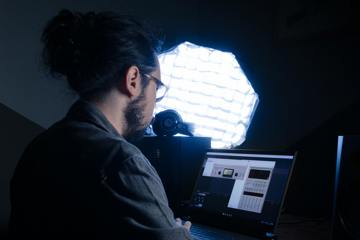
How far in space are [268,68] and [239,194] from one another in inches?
27.0

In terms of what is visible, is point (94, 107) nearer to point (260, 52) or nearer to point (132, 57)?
point (132, 57)

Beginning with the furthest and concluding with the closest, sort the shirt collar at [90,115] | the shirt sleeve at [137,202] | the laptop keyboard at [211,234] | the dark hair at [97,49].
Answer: the laptop keyboard at [211,234], the dark hair at [97,49], the shirt collar at [90,115], the shirt sleeve at [137,202]

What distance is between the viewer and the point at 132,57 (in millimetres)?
1053

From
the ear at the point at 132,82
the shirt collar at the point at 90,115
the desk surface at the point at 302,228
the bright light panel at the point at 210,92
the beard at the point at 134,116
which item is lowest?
the desk surface at the point at 302,228

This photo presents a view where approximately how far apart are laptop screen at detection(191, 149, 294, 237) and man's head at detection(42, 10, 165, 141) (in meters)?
0.45

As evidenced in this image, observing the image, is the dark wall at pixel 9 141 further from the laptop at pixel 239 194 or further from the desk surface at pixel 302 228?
the desk surface at pixel 302 228

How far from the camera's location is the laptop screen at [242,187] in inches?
49.3

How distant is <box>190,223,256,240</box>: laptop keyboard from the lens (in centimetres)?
121

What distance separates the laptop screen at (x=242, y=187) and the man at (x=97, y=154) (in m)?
0.45

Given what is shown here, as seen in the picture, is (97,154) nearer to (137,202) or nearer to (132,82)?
(137,202)

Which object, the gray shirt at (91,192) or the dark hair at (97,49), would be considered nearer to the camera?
the gray shirt at (91,192)

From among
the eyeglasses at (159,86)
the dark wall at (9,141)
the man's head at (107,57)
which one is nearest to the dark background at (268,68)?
the dark wall at (9,141)

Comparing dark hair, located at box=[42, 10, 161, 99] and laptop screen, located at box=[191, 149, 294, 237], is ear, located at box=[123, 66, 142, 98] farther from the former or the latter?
laptop screen, located at box=[191, 149, 294, 237]

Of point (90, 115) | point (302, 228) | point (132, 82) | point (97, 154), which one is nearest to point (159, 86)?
point (132, 82)
